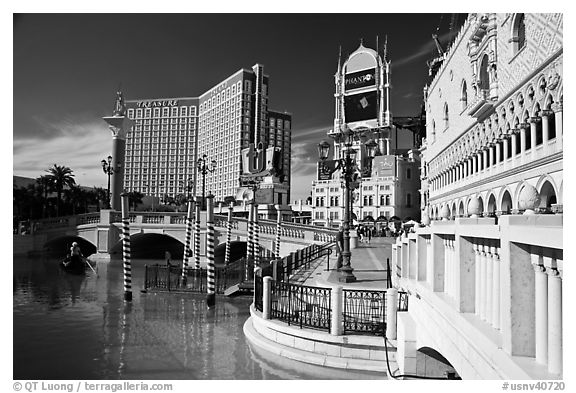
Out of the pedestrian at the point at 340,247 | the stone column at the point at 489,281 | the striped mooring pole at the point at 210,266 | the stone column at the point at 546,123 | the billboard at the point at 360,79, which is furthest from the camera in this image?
the billboard at the point at 360,79

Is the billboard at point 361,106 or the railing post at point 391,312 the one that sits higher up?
the billboard at point 361,106

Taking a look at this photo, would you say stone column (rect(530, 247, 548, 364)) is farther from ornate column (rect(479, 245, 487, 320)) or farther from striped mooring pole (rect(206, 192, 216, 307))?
striped mooring pole (rect(206, 192, 216, 307))

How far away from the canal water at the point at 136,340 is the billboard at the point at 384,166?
112 ft

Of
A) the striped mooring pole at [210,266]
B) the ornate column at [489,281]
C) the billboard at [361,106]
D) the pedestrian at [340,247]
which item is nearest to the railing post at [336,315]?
the ornate column at [489,281]

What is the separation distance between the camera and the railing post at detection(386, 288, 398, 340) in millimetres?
6320

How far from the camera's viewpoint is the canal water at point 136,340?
6.89 metres

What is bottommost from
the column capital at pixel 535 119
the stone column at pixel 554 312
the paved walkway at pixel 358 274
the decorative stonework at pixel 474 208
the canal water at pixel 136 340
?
the canal water at pixel 136 340

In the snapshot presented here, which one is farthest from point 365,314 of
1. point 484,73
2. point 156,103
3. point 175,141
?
point 156,103

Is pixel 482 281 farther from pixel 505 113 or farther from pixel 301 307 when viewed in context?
pixel 505 113

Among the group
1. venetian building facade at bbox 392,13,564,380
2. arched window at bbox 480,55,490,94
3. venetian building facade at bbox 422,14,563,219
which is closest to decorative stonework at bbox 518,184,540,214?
venetian building facade at bbox 392,13,564,380

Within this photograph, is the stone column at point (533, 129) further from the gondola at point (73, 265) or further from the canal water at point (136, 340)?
the gondola at point (73, 265)

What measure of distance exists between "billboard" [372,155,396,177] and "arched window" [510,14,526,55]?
3393 cm
